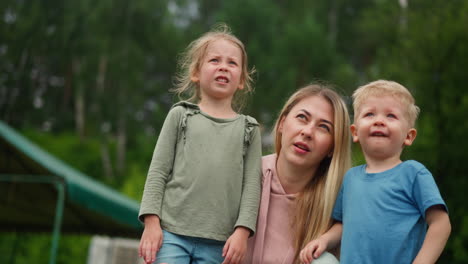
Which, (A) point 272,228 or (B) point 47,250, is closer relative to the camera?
(A) point 272,228

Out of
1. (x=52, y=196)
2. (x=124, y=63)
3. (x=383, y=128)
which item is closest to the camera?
(x=383, y=128)

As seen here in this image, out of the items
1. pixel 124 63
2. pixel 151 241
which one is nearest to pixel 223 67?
pixel 151 241

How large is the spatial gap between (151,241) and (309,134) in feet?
2.15

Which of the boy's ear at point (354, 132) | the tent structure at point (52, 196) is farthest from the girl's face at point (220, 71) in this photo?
the tent structure at point (52, 196)

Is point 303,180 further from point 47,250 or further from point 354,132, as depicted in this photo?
point 47,250

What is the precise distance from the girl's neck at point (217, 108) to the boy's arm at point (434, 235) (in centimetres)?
77

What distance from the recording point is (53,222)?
7.30m

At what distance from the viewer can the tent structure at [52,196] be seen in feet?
17.9

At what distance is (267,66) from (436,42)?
746cm

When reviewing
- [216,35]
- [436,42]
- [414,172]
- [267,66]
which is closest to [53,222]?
[216,35]

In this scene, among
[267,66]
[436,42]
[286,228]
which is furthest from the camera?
[267,66]

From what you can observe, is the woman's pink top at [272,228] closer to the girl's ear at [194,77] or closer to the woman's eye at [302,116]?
the woman's eye at [302,116]

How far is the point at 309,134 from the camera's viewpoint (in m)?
2.03

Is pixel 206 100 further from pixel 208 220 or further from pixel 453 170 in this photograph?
pixel 453 170
